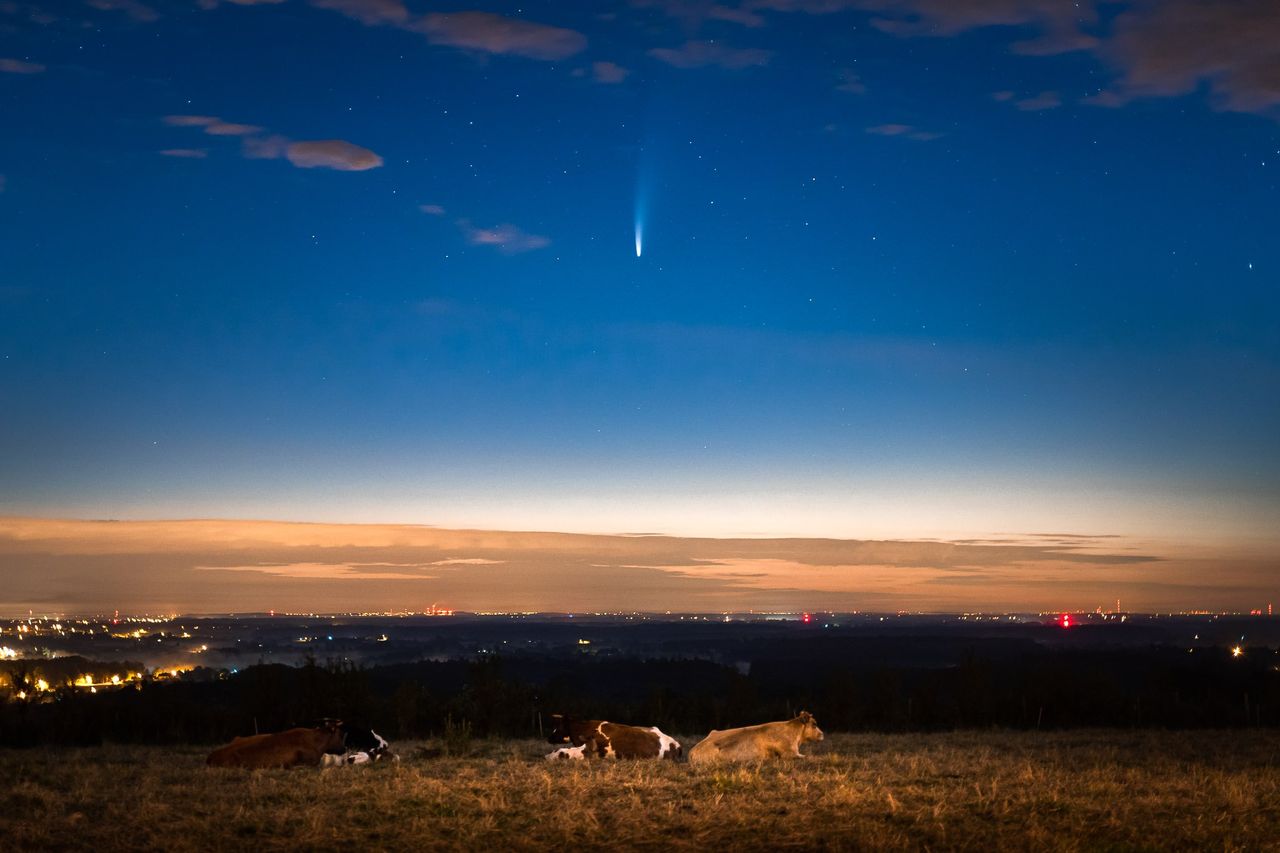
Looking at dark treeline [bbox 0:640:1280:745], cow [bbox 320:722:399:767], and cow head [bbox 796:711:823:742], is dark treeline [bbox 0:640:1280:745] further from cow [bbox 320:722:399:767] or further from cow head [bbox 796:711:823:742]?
cow head [bbox 796:711:823:742]

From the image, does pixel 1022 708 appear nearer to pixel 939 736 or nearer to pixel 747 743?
pixel 939 736

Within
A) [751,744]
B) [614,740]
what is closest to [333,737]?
[614,740]

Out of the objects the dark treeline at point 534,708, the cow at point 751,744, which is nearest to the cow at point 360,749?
the dark treeline at point 534,708

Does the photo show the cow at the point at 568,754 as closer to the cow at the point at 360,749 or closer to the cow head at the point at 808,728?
the cow at the point at 360,749

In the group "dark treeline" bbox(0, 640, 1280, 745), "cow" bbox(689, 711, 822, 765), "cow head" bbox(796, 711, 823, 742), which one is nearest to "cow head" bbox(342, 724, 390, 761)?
"dark treeline" bbox(0, 640, 1280, 745)

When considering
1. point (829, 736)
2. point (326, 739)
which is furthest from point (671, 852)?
point (829, 736)
